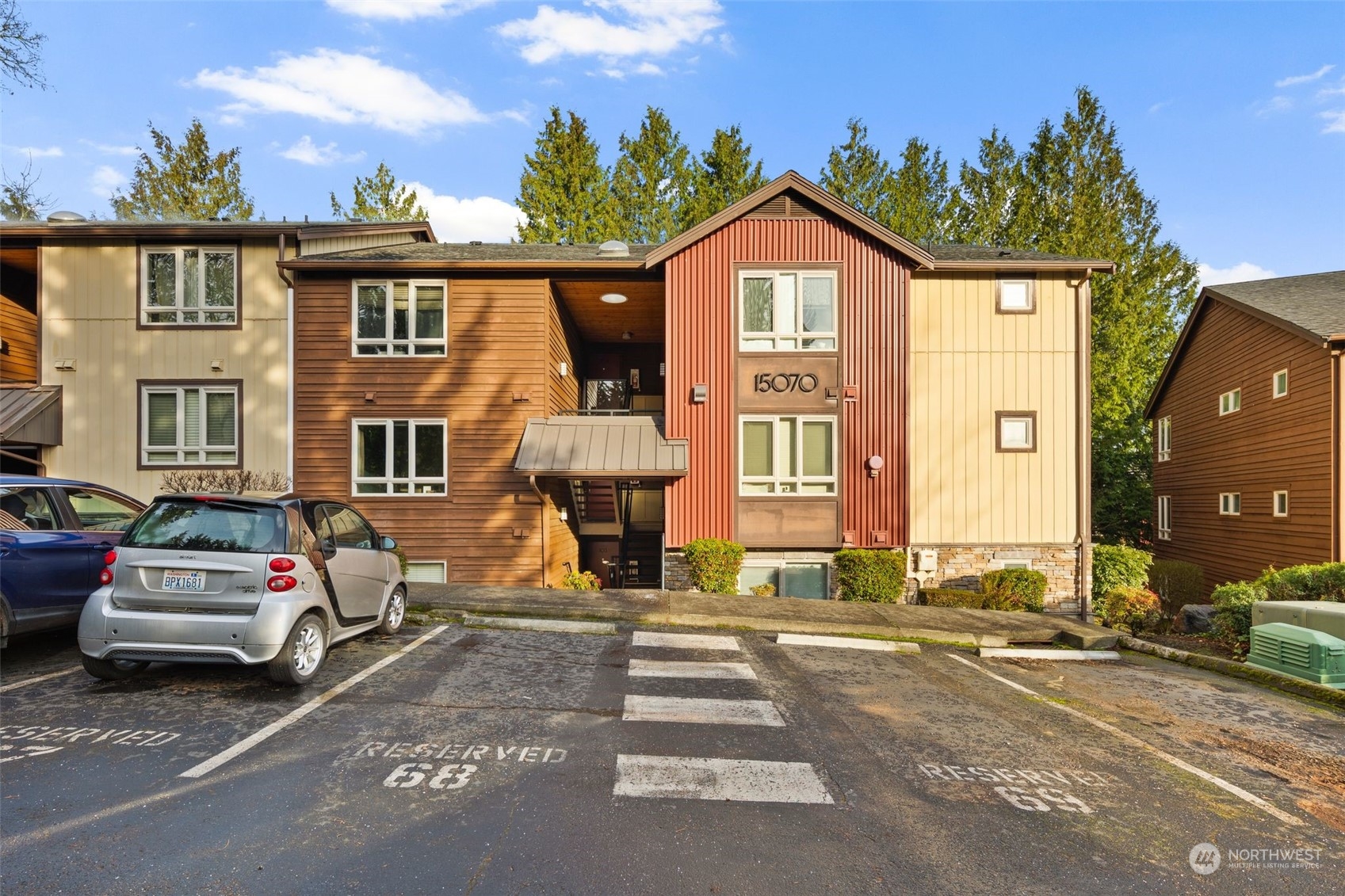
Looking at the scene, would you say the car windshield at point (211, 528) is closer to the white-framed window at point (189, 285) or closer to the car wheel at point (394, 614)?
the car wheel at point (394, 614)

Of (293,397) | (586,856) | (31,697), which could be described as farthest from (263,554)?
(293,397)

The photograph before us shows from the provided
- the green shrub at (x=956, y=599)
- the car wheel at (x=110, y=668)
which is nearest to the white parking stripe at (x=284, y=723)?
the car wheel at (x=110, y=668)

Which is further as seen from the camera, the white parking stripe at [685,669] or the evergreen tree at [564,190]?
the evergreen tree at [564,190]

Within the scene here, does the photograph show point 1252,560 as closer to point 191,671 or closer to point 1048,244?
point 1048,244

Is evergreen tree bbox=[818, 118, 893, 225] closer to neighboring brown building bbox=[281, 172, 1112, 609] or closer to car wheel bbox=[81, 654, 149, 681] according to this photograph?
neighboring brown building bbox=[281, 172, 1112, 609]

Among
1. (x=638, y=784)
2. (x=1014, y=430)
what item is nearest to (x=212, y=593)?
(x=638, y=784)

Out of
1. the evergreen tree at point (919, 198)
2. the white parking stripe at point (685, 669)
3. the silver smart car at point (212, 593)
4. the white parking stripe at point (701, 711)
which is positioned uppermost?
the evergreen tree at point (919, 198)

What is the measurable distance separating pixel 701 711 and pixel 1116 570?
43.8 feet

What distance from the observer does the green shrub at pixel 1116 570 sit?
49.2 feet

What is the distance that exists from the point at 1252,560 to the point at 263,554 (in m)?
22.8

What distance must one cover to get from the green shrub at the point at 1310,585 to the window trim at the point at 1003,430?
478cm

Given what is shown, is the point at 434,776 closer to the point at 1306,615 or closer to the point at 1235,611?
the point at 1306,615

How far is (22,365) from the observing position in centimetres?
1505

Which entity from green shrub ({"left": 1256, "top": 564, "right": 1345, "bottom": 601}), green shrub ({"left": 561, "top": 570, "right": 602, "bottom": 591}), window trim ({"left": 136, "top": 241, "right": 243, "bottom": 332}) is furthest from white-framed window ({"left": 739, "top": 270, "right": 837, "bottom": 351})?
window trim ({"left": 136, "top": 241, "right": 243, "bottom": 332})
